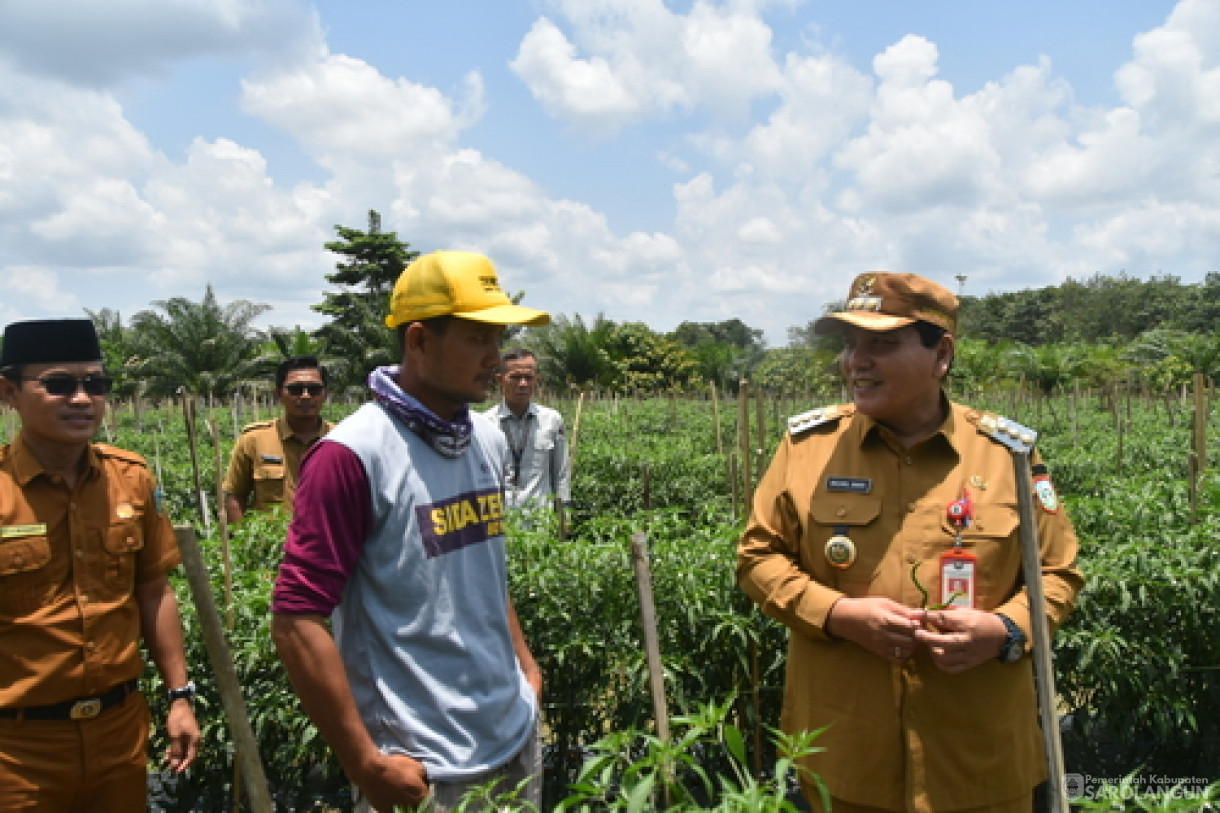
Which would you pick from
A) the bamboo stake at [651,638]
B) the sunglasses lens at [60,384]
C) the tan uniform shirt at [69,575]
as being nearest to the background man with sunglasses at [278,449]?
the tan uniform shirt at [69,575]

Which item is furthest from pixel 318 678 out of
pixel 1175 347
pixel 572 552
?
pixel 1175 347

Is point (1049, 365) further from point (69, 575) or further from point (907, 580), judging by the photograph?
point (69, 575)

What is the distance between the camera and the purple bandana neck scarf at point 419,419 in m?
1.84

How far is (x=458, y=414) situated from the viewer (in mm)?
1949

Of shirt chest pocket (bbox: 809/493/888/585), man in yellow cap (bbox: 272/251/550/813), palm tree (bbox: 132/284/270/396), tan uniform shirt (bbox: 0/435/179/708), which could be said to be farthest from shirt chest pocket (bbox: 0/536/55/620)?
palm tree (bbox: 132/284/270/396)

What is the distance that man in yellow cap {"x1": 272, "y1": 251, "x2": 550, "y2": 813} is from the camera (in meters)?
1.66

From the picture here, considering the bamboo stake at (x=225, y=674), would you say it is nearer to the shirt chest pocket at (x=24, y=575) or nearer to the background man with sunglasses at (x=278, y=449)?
the shirt chest pocket at (x=24, y=575)

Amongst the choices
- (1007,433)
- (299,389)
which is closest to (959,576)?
(1007,433)

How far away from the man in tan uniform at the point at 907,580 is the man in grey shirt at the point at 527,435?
2.86m

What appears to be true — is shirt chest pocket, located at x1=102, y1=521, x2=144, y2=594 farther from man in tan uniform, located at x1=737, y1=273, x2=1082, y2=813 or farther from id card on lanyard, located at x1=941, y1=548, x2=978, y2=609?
id card on lanyard, located at x1=941, y1=548, x2=978, y2=609

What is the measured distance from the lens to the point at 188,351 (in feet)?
97.3

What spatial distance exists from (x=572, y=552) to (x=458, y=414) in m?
1.26

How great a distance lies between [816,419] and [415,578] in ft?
3.66

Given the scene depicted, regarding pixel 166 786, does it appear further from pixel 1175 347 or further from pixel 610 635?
pixel 1175 347
